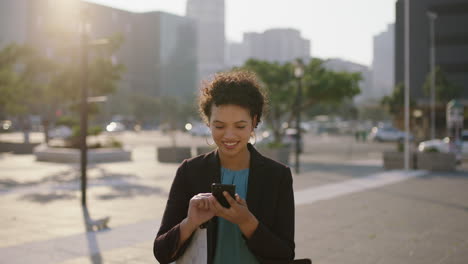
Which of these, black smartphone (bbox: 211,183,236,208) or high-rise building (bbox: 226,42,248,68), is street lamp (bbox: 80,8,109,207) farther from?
high-rise building (bbox: 226,42,248,68)

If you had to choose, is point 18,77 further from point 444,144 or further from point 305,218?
point 305,218

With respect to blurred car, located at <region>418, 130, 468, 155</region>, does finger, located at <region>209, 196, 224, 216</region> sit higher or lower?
higher

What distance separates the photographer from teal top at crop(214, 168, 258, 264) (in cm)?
249

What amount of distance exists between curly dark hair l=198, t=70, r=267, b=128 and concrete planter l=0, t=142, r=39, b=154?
26.3 meters

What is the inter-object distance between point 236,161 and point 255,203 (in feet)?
0.75

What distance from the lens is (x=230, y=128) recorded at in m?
2.48

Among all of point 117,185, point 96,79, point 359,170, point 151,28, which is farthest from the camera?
point 151,28

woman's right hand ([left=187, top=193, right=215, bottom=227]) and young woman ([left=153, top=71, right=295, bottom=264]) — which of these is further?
young woman ([left=153, top=71, right=295, bottom=264])

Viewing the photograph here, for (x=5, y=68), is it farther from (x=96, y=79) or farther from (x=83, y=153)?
(x=83, y=153)

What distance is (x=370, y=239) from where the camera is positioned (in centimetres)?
699

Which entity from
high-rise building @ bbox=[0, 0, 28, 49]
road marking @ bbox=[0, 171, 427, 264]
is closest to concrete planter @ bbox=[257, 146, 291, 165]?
road marking @ bbox=[0, 171, 427, 264]

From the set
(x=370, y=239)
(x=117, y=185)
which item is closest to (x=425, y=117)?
(x=117, y=185)

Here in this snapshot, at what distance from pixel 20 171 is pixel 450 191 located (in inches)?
511

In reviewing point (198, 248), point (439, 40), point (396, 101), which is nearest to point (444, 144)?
point (198, 248)
